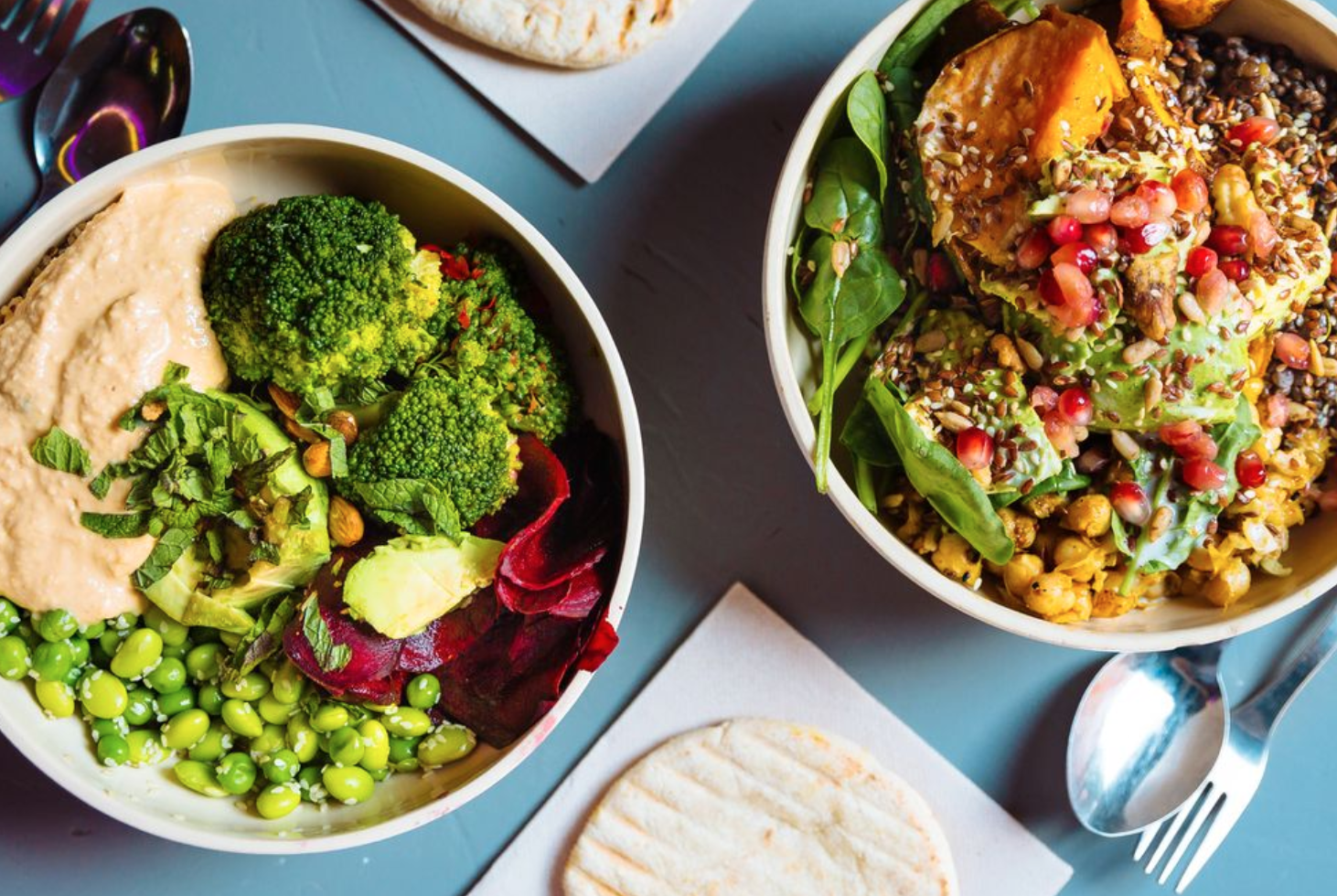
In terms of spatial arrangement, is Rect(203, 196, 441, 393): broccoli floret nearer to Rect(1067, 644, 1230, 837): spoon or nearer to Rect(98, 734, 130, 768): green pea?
Rect(98, 734, 130, 768): green pea

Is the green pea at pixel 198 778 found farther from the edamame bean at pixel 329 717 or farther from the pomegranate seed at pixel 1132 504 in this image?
the pomegranate seed at pixel 1132 504

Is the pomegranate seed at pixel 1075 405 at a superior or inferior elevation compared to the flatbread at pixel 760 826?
superior

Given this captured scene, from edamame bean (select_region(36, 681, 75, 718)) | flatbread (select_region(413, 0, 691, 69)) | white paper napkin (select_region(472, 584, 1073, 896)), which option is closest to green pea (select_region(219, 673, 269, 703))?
edamame bean (select_region(36, 681, 75, 718))

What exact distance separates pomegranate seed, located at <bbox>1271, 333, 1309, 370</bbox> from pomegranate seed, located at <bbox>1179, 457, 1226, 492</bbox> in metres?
0.21

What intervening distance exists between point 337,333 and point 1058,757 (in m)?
1.55

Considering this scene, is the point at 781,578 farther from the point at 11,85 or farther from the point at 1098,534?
the point at 11,85

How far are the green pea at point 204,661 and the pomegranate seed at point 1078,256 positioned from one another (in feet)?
4.79

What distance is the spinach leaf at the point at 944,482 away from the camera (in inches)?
68.5

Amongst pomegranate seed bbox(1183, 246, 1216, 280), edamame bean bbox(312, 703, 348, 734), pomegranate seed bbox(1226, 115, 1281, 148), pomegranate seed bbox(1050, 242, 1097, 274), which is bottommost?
edamame bean bbox(312, 703, 348, 734)

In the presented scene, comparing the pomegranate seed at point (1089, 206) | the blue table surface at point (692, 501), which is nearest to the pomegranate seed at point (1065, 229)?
the pomegranate seed at point (1089, 206)

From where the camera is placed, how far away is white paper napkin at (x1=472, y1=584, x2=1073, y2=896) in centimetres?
215

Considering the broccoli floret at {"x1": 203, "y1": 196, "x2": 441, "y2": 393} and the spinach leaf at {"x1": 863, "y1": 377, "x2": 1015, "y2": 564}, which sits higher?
the spinach leaf at {"x1": 863, "y1": 377, "x2": 1015, "y2": 564}

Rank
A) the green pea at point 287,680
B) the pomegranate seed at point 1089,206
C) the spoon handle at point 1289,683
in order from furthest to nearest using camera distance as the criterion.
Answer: the spoon handle at point 1289,683
the green pea at point 287,680
the pomegranate seed at point 1089,206

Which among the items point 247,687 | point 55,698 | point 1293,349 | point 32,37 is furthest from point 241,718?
point 1293,349
